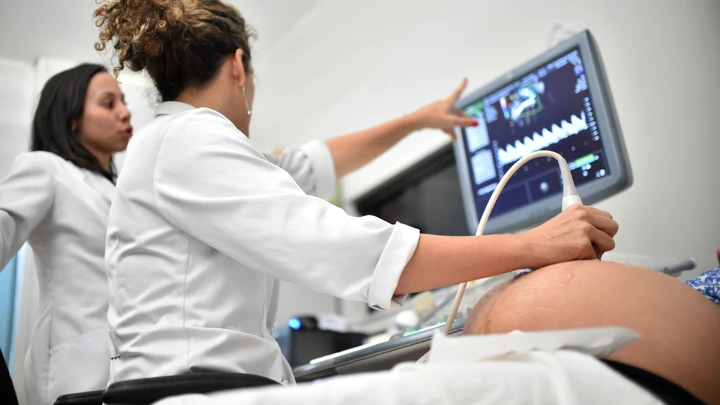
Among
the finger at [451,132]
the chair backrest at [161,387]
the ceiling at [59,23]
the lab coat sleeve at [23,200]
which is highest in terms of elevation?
the ceiling at [59,23]

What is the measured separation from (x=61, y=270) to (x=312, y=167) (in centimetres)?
78

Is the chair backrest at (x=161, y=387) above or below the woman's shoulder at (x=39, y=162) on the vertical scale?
below

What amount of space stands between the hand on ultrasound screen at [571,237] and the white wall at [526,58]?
87 cm

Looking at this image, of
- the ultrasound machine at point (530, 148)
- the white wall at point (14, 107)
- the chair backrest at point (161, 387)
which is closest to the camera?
the chair backrest at point (161, 387)

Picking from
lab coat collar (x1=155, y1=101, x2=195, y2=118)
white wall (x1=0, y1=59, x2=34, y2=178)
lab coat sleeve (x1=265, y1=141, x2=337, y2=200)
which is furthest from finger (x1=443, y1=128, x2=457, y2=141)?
white wall (x1=0, y1=59, x2=34, y2=178)

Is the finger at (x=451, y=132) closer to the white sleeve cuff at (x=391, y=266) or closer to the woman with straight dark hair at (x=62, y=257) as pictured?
the woman with straight dark hair at (x=62, y=257)

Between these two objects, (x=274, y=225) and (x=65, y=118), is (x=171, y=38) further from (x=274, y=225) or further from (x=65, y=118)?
(x=65, y=118)

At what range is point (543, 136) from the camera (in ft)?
6.09

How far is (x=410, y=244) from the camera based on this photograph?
923 millimetres

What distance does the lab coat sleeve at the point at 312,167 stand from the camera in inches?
77.0

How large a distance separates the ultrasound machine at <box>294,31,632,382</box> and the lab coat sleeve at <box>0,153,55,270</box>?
75 cm

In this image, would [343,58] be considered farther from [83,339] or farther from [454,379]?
[454,379]

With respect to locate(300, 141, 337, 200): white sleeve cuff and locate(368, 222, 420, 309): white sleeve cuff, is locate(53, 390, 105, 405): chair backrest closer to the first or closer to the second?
locate(368, 222, 420, 309): white sleeve cuff

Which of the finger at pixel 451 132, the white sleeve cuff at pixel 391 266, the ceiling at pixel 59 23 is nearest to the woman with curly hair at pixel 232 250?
the white sleeve cuff at pixel 391 266
